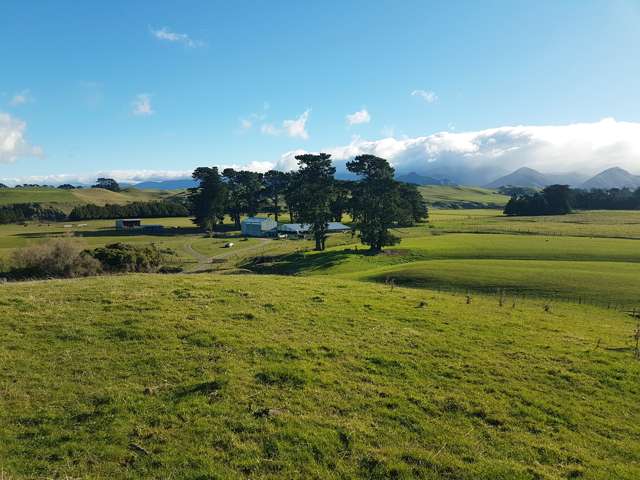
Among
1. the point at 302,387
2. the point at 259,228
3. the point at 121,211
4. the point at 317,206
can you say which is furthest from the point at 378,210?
the point at 121,211

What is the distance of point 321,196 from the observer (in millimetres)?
75125

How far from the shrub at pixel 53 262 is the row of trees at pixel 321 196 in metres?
39.3

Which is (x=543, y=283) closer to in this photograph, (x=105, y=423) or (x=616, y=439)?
(x=616, y=439)

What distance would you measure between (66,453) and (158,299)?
482 inches

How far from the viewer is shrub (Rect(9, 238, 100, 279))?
45.0 metres

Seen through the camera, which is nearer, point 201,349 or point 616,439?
point 616,439

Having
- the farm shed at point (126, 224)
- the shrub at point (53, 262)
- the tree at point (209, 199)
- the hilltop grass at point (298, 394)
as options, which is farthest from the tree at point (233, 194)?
the hilltop grass at point (298, 394)

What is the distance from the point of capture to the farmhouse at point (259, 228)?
11921 cm

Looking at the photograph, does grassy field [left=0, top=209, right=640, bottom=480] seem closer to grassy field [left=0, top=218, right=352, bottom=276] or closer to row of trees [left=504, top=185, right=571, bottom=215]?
grassy field [left=0, top=218, right=352, bottom=276]

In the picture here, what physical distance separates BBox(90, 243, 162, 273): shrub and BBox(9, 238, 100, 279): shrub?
1.63 metres

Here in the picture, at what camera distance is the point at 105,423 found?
9961mm

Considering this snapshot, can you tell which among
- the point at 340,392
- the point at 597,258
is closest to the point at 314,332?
the point at 340,392

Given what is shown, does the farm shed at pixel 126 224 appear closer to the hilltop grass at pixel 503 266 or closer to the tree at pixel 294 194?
the tree at pixel 294 194

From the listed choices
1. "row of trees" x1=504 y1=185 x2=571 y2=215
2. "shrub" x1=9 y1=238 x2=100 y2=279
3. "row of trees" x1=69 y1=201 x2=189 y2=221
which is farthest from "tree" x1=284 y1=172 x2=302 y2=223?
"row of trees" x1=504 y1=185 x2=571 y2=215
